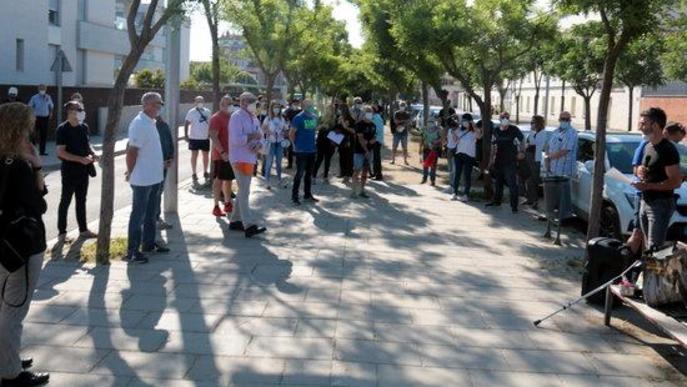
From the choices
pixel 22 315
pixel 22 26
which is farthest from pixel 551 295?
pixel 22 26

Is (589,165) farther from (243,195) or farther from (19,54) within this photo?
(19,54)

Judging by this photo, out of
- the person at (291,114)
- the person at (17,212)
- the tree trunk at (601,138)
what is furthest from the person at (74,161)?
the person at (291,114)

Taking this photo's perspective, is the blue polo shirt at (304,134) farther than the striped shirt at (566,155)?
Yes

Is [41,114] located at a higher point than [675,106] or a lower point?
lower

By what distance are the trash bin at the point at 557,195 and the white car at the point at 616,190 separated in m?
0.52

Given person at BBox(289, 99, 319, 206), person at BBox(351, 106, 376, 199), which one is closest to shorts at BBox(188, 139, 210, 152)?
person at BBox(289, 99, 319, 206)

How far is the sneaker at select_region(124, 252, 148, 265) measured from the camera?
25.6 ft

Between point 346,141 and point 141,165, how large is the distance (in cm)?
632

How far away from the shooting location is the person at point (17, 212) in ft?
14.2

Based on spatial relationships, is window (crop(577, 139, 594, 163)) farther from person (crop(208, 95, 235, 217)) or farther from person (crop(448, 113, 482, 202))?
person (crop(208, 95, 235, 217))

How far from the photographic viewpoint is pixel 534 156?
13453 millimetres

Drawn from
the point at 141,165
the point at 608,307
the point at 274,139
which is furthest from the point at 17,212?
the point at 274,139

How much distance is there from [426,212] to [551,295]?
5074mm

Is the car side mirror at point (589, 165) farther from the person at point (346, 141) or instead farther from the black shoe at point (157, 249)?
the black shoe at point (157, 249)
